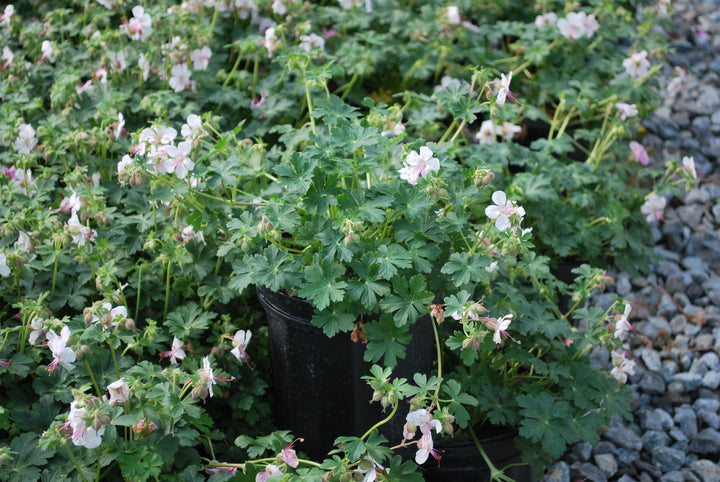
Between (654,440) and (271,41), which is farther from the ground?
(271,41)

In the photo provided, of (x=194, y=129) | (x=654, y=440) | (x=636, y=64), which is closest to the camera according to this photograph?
(x=194, y=129)

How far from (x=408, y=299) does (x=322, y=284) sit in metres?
0.22

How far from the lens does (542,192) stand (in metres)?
2.74

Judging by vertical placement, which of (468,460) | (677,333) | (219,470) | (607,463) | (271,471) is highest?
(271,471)

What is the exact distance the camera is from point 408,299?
186cm

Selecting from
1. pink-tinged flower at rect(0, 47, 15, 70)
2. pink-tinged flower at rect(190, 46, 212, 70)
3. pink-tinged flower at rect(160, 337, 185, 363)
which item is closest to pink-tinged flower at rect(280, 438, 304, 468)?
pink-tinged flower at rect(160, 337, 185, 363)

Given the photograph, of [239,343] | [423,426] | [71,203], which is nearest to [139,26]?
[71,203]

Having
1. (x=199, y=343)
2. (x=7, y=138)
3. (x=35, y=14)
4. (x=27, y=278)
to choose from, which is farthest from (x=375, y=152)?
(x=35, y=14)

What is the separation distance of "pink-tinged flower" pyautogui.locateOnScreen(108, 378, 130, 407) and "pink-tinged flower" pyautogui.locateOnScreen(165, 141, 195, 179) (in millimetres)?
550

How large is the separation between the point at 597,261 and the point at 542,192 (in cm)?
42

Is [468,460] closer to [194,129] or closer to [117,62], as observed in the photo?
[194,129]

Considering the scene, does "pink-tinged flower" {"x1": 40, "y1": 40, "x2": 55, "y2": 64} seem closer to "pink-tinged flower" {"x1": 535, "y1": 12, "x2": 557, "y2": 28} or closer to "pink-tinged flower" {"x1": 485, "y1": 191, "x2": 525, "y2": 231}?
"pink-tinged flower" {"x1": 485, "y1": 191, "x2": 525, "y2": 231}

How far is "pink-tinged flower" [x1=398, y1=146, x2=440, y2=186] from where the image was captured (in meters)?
1.86

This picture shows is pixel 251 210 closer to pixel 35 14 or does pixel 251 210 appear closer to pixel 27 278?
pixel 27 278
